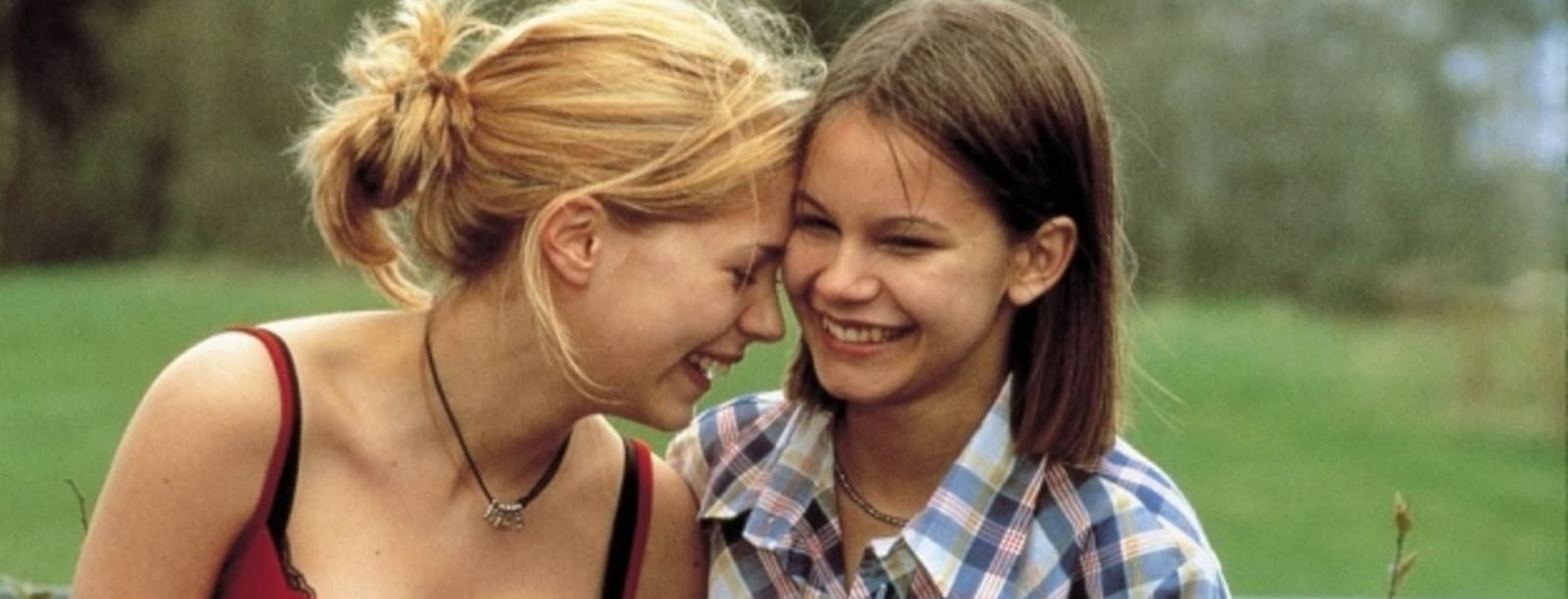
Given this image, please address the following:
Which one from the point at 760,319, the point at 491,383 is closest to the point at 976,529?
the point at 760,319

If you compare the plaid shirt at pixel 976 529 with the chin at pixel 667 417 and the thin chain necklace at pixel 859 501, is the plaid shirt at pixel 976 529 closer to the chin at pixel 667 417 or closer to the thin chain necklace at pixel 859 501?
the thin chain necklace at pixel 859 501

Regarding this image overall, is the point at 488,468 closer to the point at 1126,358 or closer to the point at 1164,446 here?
the point at 1126,358

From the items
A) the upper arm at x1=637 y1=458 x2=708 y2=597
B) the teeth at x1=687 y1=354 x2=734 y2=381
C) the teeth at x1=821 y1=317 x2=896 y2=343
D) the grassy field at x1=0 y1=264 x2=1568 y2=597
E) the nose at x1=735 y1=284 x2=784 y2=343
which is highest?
the teeth at x1=821 y1=317 x2=896 y2=343

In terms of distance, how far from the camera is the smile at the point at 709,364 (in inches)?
101

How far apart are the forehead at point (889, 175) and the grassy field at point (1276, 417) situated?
852 centimetres

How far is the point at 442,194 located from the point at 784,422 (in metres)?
0.43

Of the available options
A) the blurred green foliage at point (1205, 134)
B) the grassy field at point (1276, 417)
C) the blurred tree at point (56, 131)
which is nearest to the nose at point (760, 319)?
the grassy field at point (1276, 417)

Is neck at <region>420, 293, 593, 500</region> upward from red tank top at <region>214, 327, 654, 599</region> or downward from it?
upward

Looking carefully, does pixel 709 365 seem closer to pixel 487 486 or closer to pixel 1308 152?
pixel 487 486

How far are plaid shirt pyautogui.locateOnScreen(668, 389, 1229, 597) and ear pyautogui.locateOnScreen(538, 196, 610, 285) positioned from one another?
310 millimetres

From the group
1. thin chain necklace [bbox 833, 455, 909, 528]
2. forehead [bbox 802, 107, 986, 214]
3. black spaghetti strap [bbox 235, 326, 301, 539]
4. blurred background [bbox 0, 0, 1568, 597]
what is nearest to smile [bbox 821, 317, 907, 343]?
forehead [bbox 802, 107, 986, 214]

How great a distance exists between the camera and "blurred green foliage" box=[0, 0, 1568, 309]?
12.4 meters

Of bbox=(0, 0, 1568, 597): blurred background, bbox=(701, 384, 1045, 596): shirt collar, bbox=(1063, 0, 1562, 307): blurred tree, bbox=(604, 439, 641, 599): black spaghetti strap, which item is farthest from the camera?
A: bbox=(1063, 0, 1562, 307): blurred tree

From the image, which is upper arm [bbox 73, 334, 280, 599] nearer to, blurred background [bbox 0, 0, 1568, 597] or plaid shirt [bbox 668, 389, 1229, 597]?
plaid shirt [bbox 668, 389, 1229, 597]
